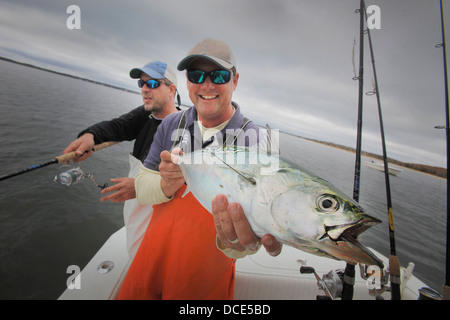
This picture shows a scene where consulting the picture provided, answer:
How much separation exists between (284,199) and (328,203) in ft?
0.75

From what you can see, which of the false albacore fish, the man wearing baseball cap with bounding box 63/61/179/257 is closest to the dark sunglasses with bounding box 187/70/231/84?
the false albacore fish

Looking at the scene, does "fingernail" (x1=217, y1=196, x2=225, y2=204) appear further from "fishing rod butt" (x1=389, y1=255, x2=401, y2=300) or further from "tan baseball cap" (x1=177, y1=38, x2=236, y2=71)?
"fishing rod butt" (x1=389, y1=255, x2=401, y2=300)

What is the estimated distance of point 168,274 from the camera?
1.77 meters

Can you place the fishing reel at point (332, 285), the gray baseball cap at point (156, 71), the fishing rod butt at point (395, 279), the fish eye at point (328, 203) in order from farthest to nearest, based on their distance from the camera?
1. the gray baseball cap at point (156, 71)
2. the fishing rod butt at point (395, 279)
3. the fishing reel at point (332, 285)
4. the fish eye at point (328, 203)

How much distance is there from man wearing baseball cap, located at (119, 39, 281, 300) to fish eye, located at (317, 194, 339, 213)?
3.18 ft

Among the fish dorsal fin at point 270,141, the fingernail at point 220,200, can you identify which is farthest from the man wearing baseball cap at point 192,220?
the fingernail at point 220,200

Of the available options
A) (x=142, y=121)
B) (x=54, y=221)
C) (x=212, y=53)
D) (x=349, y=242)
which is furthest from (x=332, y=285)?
(x=54, y=221)

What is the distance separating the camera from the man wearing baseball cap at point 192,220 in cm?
174

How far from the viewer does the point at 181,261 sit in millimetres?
1745

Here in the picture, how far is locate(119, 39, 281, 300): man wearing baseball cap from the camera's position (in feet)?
5.72

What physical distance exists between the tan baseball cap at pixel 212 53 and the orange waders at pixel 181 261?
1.37 metres

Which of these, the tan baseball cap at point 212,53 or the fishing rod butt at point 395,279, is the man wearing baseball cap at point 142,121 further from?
the fishing rod butt at point 395,279
